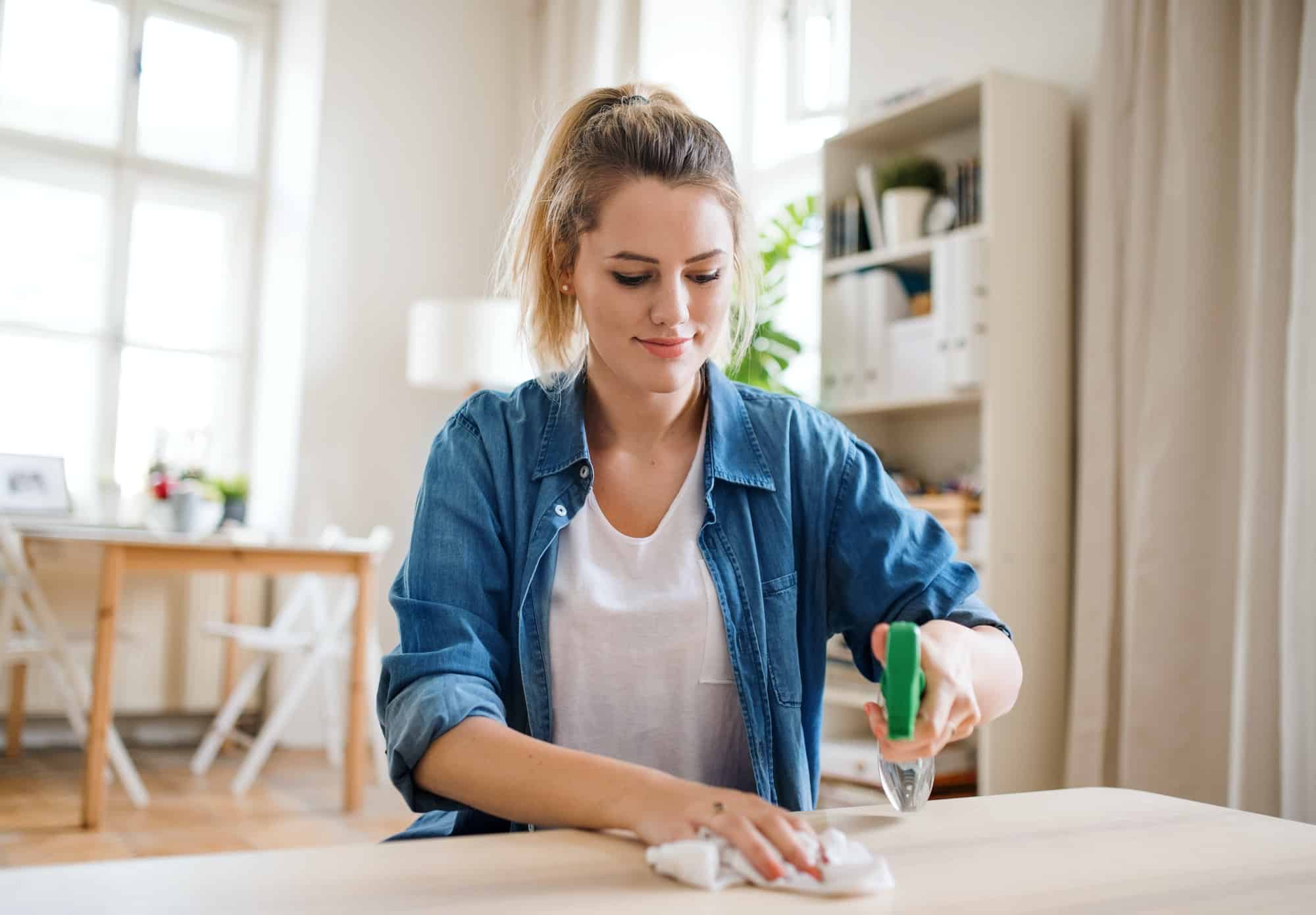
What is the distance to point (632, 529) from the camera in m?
1.09

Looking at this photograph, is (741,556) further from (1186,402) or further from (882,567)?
(1186,402)

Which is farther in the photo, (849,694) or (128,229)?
(128,229)

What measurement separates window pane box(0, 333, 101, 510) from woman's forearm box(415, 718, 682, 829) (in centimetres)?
390

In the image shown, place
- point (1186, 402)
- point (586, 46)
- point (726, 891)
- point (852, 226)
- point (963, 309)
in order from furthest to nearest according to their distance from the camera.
Result: point (586, 46)
point (852, 226)
point (963, 309)
point (1186, 402)
point (726, 891)

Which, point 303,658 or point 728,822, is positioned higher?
point 728,822

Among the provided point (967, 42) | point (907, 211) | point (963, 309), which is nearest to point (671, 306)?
point (963, 309)

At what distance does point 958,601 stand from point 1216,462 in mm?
1291

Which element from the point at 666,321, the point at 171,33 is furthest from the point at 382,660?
the point at 171,33

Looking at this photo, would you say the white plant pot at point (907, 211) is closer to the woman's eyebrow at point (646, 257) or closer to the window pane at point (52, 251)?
the woman's eyebrow at point (646, 257)

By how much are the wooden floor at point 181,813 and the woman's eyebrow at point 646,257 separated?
1975mm

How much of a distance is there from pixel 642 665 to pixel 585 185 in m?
0.46

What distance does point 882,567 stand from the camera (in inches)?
41.3

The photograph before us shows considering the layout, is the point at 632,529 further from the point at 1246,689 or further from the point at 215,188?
the point at 215,188

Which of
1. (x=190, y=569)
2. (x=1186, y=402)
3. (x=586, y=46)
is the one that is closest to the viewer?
(x=1186, y=402)
